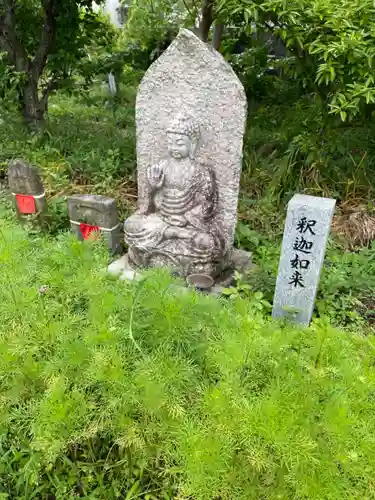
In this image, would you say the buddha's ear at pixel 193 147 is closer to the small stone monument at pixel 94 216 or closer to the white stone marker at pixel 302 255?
the small stone monument at pixel 94 216

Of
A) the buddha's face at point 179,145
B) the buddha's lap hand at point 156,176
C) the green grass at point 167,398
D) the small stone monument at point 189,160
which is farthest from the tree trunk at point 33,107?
the green grass at point 167,398

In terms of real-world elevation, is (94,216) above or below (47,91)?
below

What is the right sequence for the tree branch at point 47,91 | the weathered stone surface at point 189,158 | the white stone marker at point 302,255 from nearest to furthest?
the white stone marker at point 302,255 → the weathered stone surface at point 189,158 → the tree branch at point 47,91

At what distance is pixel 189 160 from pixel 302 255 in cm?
116

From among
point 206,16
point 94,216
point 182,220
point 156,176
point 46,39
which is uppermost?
point 206,16

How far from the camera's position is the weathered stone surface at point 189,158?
330 centimetres

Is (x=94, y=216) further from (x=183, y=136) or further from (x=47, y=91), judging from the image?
(x=47, y=91)

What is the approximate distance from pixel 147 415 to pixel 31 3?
222 inches

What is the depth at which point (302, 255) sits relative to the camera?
2883 millimetres

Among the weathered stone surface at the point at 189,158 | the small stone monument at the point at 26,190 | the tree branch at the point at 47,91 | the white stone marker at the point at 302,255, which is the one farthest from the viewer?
the tree branch at the point at 47,91

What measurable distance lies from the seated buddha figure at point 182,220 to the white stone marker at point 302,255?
647 millimetres

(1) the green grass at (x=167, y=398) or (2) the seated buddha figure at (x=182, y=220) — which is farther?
(2) the seated buddha figure at (x=182, y=220)

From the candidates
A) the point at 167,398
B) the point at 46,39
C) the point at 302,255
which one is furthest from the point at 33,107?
the point at 167,398

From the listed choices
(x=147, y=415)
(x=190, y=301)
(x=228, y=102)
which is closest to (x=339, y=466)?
(x=147, y=415)
